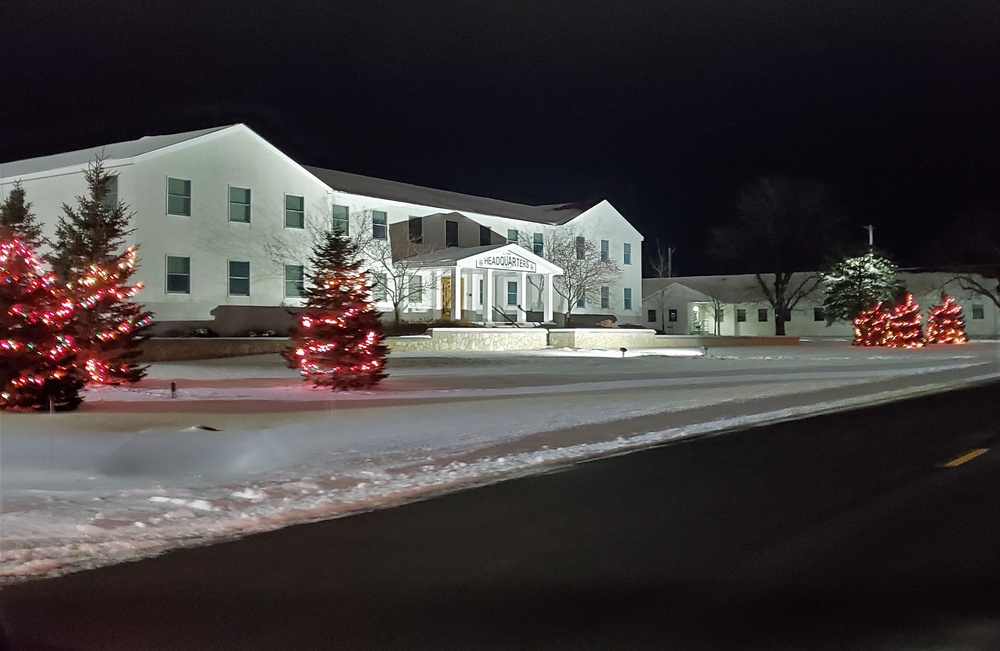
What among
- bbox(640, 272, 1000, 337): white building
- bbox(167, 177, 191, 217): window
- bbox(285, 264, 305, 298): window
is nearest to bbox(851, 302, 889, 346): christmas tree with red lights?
bbox(640, 272, 1000, 337): white building

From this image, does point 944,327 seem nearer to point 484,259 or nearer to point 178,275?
point 484,259

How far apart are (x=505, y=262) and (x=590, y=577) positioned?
1388 inches

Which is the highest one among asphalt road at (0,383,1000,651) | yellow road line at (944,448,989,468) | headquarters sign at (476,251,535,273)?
headquarters sign at (476,251,535,273)

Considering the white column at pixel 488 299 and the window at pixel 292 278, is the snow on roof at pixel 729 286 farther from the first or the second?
the window at pixel 292 278

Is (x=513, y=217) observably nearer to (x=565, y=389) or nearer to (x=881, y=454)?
(x=565, y=389)

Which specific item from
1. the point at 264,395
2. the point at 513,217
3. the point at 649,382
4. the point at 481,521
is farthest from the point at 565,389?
the point at 513,217

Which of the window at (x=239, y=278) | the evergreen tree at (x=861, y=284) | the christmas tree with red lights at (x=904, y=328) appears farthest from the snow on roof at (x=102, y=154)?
the evergreen tree at (x=861, y=284)

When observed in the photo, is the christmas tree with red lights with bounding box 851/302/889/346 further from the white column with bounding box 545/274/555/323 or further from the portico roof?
the portico roof

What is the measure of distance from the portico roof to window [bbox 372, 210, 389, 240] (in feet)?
7.90

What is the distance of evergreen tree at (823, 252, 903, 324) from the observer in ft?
198

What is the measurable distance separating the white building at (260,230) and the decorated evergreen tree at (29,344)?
16.3m

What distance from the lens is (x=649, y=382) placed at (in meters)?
24.9

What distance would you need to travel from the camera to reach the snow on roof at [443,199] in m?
43.2

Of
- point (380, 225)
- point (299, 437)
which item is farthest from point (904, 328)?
point (299, 437)
